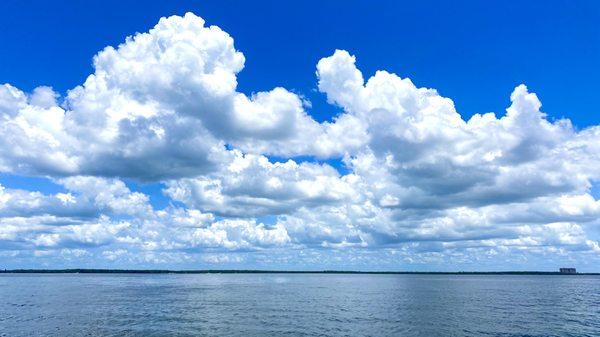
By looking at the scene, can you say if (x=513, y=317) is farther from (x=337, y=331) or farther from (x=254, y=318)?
(x=254, y=318)

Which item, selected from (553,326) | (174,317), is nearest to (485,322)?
(553,326)

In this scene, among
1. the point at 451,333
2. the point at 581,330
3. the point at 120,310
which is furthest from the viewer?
the point at 120,310

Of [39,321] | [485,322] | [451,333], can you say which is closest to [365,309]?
[485,322]

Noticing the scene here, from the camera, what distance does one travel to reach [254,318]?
85.2 meters

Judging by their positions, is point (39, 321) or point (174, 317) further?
point (174, 317)

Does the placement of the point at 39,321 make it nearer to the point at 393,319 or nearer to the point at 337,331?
the point at 337,331

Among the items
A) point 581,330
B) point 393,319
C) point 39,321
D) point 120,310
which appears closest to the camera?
point 581,330

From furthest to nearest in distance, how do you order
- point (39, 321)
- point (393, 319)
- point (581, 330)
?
point (393, 319), point (39, 321), point (581, 330)

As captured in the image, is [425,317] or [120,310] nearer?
[425,317]

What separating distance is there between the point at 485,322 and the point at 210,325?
156 feet

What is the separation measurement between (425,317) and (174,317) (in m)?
47.6

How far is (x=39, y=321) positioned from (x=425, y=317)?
69658 mm

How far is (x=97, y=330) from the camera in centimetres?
7012

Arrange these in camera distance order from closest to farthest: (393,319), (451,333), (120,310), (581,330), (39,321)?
(451,333), (581,330), (39,321), (393,319), (120,310)
